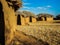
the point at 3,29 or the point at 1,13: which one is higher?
the point at 1,13

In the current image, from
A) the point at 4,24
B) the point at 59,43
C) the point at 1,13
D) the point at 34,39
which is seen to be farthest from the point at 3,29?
the point at 59,43

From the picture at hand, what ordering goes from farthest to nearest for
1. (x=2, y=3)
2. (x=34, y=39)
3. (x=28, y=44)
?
1. (x=34, y=39)
2. (x=28, y=44)
3. (x=2, y=3)

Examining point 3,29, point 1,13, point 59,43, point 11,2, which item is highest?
point 11,2

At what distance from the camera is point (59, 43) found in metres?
8.79

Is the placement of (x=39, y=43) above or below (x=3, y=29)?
below

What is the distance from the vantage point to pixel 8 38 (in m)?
8.01

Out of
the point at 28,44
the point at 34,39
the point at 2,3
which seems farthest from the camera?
the point at 34,39

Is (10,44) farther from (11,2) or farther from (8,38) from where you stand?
(11,2)

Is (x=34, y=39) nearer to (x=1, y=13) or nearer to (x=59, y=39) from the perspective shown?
(x=59, y=39)

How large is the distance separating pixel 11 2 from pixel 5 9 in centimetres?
80

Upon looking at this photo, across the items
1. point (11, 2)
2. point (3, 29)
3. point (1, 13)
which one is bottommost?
point (3, 29)

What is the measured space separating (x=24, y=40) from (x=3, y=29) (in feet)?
4.73

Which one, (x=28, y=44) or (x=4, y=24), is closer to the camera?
(x=4, y=24)


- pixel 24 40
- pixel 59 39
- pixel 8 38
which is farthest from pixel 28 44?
pixel 59 39
